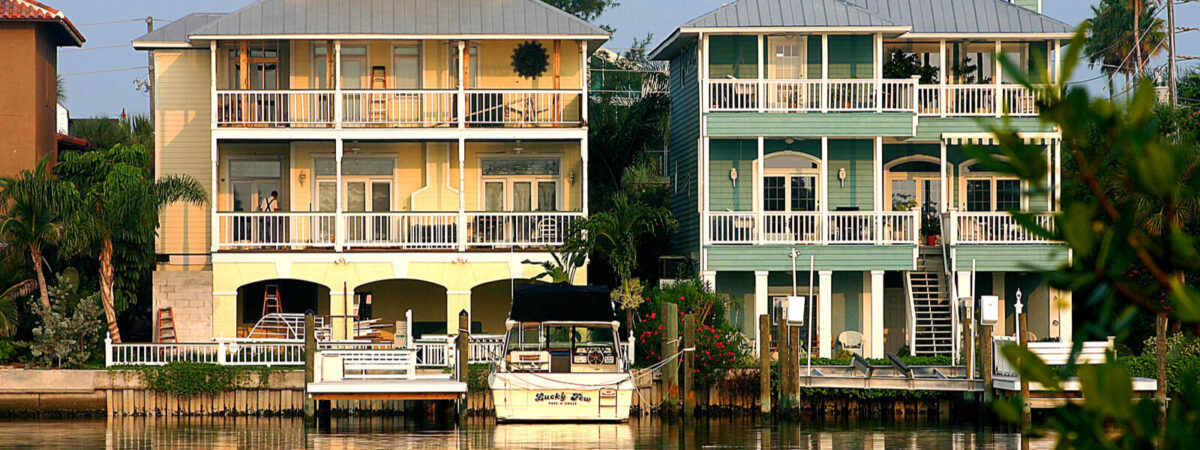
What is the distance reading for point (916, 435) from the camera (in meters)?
24.9

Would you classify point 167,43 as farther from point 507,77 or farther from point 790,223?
point 790,223

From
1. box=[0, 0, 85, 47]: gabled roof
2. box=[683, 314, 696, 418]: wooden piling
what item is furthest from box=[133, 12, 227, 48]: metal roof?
box=[683, 314, 696, 418]: wooden piling

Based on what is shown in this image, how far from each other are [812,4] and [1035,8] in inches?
252

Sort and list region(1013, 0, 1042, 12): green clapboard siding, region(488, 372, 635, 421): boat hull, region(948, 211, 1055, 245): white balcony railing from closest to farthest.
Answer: region(488, 372, 635, 421): boat hull < region(948, 211, 1055, 245): white balcony railing < region(1013, 0, 1042, 12): green clapboard siding

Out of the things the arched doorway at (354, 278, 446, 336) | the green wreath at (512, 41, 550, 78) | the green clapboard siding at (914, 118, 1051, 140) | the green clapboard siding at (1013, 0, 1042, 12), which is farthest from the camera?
the green clapboard siding at (1013, 0, 1042, 12)

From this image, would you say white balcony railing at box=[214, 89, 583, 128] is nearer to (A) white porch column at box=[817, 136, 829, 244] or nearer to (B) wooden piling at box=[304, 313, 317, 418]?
(A) white porch column at box=[817, 136, 829, 244]

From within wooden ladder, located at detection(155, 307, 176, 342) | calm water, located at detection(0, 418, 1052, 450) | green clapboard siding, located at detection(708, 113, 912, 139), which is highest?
green clapboard siding, located at detection(708, 113, 912, 139)

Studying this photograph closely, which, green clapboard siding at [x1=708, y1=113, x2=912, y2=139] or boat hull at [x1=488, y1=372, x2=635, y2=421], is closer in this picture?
boat hull at [x1=488, y1=372, x2=635, y2=421]

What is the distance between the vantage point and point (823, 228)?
29.8 meters

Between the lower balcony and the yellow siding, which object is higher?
the yellow siding

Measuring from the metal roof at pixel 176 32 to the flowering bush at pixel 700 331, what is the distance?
1124 cm

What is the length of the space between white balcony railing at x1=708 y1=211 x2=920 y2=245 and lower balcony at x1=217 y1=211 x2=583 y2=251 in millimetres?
3245

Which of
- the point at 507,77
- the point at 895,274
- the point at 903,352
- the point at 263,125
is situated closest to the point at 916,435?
the point at 903,352

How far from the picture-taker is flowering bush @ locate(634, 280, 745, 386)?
2661 centimetres
